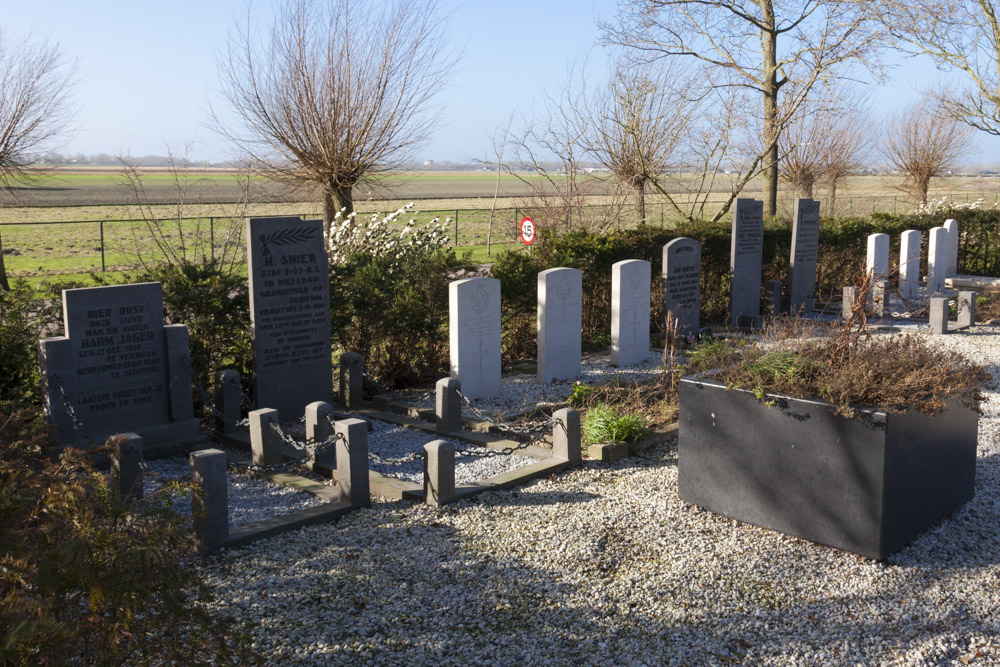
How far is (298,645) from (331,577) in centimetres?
75

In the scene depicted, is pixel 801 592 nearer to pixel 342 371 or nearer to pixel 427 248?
pixel 342 371

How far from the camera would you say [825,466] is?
515 centimetres

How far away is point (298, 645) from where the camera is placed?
408 cm

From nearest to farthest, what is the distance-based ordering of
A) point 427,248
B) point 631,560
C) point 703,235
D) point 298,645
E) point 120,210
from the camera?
Answer: point 298,645, point 631,560, point 427,248, point 703,235, point 120,210

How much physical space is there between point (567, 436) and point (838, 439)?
2.38 metres

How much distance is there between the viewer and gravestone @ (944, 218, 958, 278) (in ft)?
61.0

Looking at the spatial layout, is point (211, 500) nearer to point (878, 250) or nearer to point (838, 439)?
point (838, 439)

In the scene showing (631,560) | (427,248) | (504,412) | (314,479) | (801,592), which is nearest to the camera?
(801,592)

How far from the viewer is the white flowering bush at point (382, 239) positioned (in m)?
10.9

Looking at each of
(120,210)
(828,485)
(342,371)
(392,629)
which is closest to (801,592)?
(828,485)

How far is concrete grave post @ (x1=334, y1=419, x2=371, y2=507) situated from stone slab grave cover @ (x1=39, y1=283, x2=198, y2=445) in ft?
7.82

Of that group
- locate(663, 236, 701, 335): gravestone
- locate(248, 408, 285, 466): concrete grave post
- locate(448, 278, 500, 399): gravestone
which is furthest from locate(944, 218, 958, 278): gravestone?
locate(248, 408, 285, 466): concrete grave post

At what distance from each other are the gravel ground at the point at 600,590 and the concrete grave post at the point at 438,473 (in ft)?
0.35

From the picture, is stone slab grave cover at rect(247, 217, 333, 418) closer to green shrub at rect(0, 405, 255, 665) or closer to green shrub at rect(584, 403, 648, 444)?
green shrub at rect(584, 403, 648, 444)
